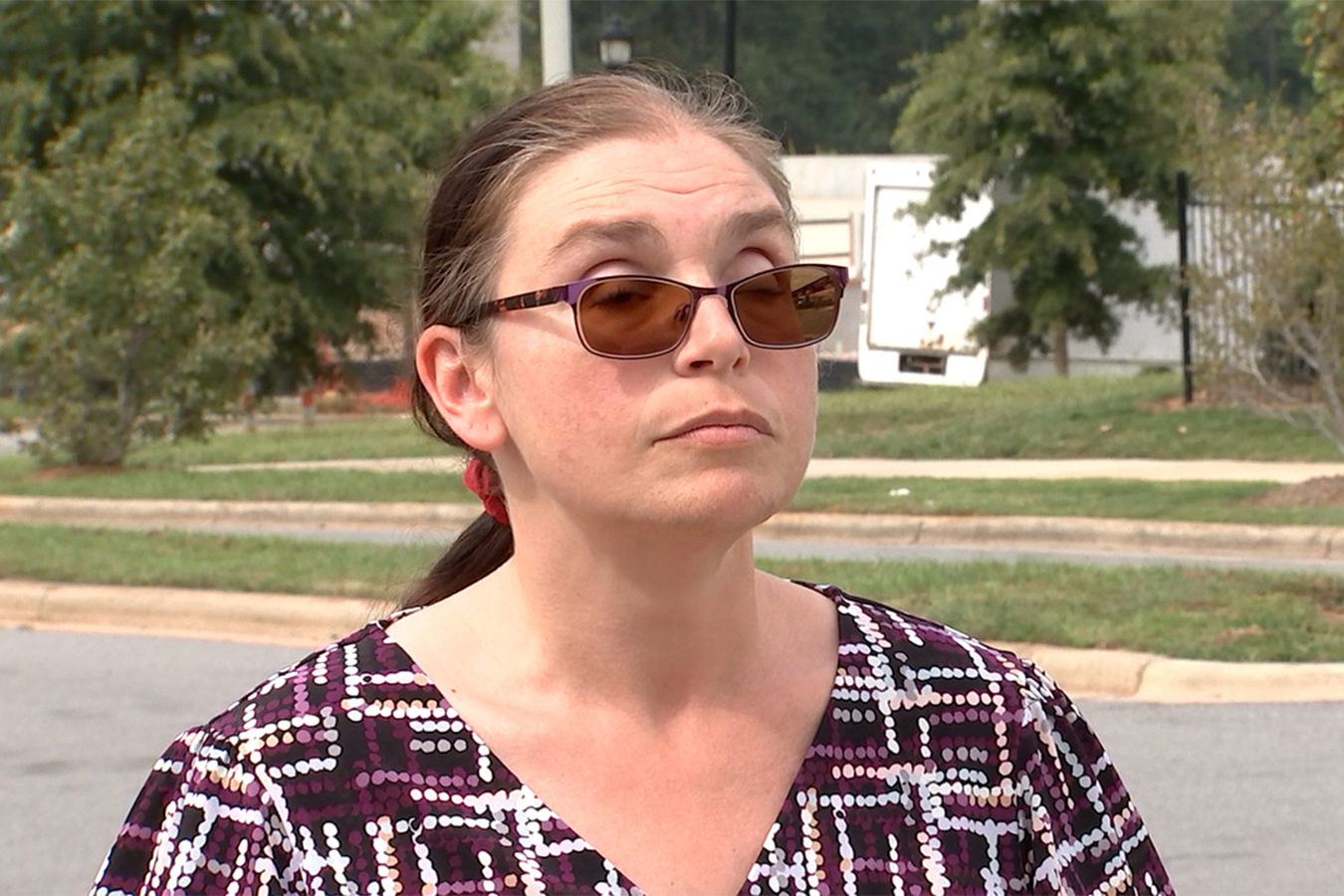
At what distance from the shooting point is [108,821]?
673 cm

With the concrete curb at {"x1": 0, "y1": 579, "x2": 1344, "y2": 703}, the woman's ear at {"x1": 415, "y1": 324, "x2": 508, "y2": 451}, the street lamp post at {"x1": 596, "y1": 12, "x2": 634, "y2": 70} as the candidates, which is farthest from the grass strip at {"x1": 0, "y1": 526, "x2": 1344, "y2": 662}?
the street lamp post at {"x1": 596, "y1": 12, "x2": 634, "y2": 70}

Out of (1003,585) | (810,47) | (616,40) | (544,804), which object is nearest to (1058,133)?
(616,40)

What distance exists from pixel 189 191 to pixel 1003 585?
12.9 meters

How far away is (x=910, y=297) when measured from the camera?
31.7 metres

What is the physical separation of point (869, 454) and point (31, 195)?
26.2 ft

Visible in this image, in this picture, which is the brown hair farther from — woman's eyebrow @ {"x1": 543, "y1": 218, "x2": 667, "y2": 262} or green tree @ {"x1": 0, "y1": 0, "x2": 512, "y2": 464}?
green tree @ {"x1": 0, "y1": 0, "x2": 512, "y2": 464}

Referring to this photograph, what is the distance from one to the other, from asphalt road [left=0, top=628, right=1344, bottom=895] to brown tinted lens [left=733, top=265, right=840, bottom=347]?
3959 mm

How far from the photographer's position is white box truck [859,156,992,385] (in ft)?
102

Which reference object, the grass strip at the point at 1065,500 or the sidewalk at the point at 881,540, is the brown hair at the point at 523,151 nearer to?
the sidewalk at the point at 881,540

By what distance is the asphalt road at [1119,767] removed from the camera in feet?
19.9

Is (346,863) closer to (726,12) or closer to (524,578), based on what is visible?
(524,578)

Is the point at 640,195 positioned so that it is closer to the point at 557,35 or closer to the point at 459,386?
the point at 459,386

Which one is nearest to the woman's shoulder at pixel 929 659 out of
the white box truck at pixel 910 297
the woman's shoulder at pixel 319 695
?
the woman's shoulder at pixel 319 695

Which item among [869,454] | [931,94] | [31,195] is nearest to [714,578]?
[869,454]
